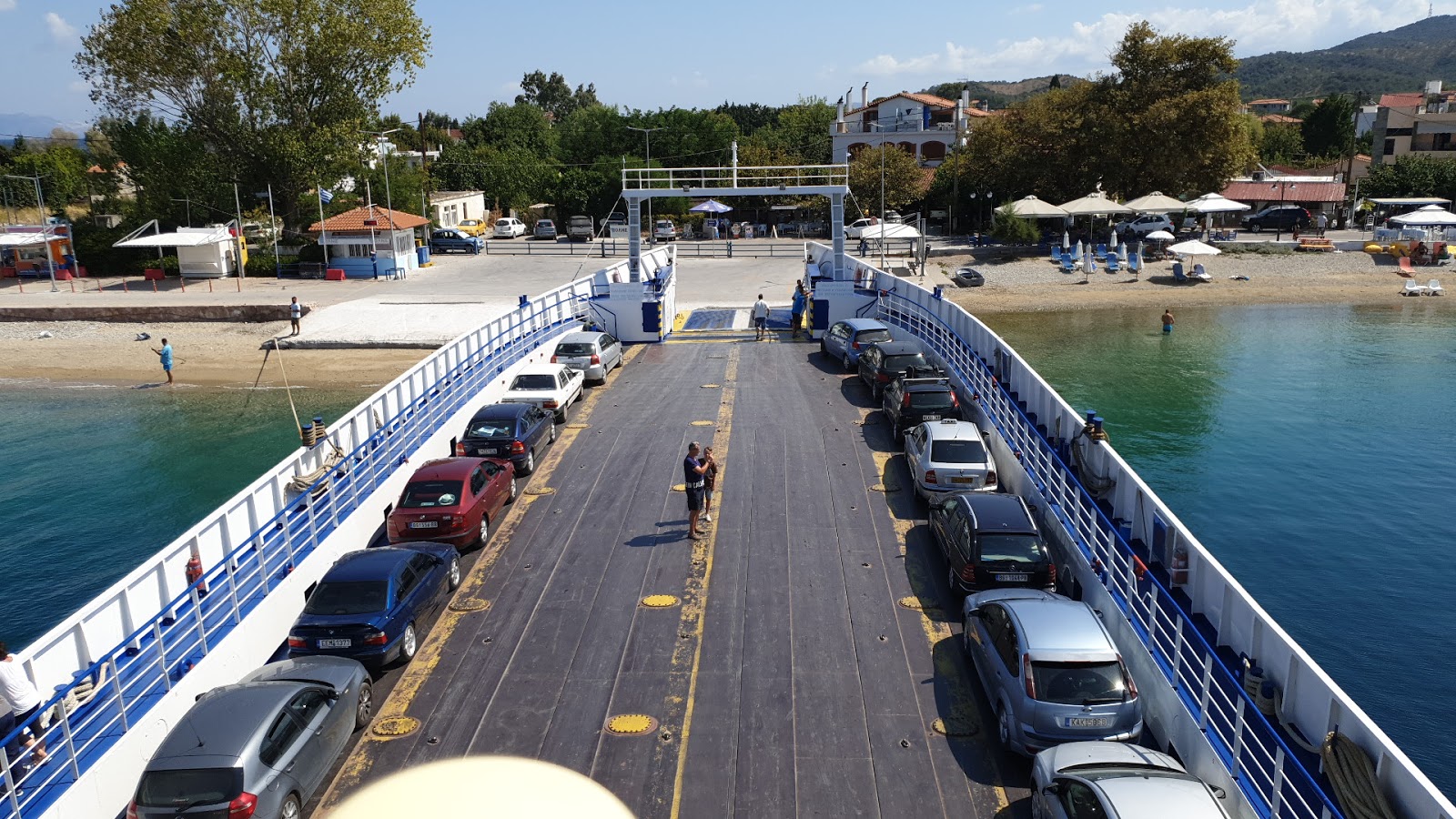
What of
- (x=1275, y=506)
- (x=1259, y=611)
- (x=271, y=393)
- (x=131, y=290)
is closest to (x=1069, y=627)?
(x=1259, y=611)

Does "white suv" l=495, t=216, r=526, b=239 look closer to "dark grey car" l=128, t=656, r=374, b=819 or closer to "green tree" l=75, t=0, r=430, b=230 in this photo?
"green tree" l=75, t=0, r=430, b=230

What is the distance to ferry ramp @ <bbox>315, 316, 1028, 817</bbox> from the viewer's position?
10312mm

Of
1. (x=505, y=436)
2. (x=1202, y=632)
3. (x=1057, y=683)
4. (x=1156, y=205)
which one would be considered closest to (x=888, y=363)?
(x=505, y=436)

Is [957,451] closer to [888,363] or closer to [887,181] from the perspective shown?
[888,363]

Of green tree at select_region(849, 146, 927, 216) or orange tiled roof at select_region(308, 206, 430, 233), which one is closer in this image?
orange tiled roof at select_region(308, 206, 430, 233)

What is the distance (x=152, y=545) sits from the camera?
22.7m

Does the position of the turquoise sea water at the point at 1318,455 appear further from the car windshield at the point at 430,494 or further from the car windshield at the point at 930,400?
the car windshield at the point at 430,494

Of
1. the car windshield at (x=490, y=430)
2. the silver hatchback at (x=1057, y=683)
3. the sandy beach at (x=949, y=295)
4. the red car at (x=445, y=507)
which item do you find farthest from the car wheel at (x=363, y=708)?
the sandy beach at (x=949, y=295)

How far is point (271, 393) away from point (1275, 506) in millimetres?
34397

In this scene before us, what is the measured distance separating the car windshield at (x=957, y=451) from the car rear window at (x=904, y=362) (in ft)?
20.1

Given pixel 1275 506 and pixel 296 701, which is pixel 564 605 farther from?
pixel 1275 506

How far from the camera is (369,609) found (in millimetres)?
12172

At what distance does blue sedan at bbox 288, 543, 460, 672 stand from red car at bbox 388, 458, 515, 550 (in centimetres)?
179

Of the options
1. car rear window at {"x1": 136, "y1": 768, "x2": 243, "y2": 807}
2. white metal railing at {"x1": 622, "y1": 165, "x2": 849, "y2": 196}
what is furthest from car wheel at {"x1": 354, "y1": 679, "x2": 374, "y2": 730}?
white metal railing at {"x1": 622, "y1": 165, "x2": 849, "y2": 196}
